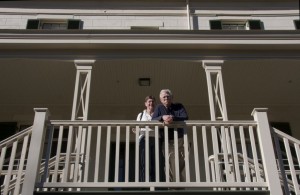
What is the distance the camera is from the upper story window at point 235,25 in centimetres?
1148

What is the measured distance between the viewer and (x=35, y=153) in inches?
207

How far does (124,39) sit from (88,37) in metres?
0.79

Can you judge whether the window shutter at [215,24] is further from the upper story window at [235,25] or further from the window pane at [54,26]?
the window pane at [54,26]

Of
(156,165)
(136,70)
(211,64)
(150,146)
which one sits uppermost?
(136,70)

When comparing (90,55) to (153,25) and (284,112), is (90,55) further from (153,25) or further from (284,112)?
(284,112)

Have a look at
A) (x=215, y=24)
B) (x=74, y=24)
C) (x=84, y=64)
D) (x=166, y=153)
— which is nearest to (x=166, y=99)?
(x=166, y=153)

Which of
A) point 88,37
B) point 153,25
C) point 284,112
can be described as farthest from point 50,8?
point 284,112

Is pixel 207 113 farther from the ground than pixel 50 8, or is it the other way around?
pixel 50 8

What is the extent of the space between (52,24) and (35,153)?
7334mm

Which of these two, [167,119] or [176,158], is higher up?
[167,119]

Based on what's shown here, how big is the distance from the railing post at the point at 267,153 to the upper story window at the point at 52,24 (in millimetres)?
7291

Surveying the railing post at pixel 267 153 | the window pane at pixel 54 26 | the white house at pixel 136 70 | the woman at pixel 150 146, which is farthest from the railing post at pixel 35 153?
the window pane at pixel 54 26

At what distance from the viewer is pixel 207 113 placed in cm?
1047

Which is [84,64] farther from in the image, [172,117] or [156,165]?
[156,165]
